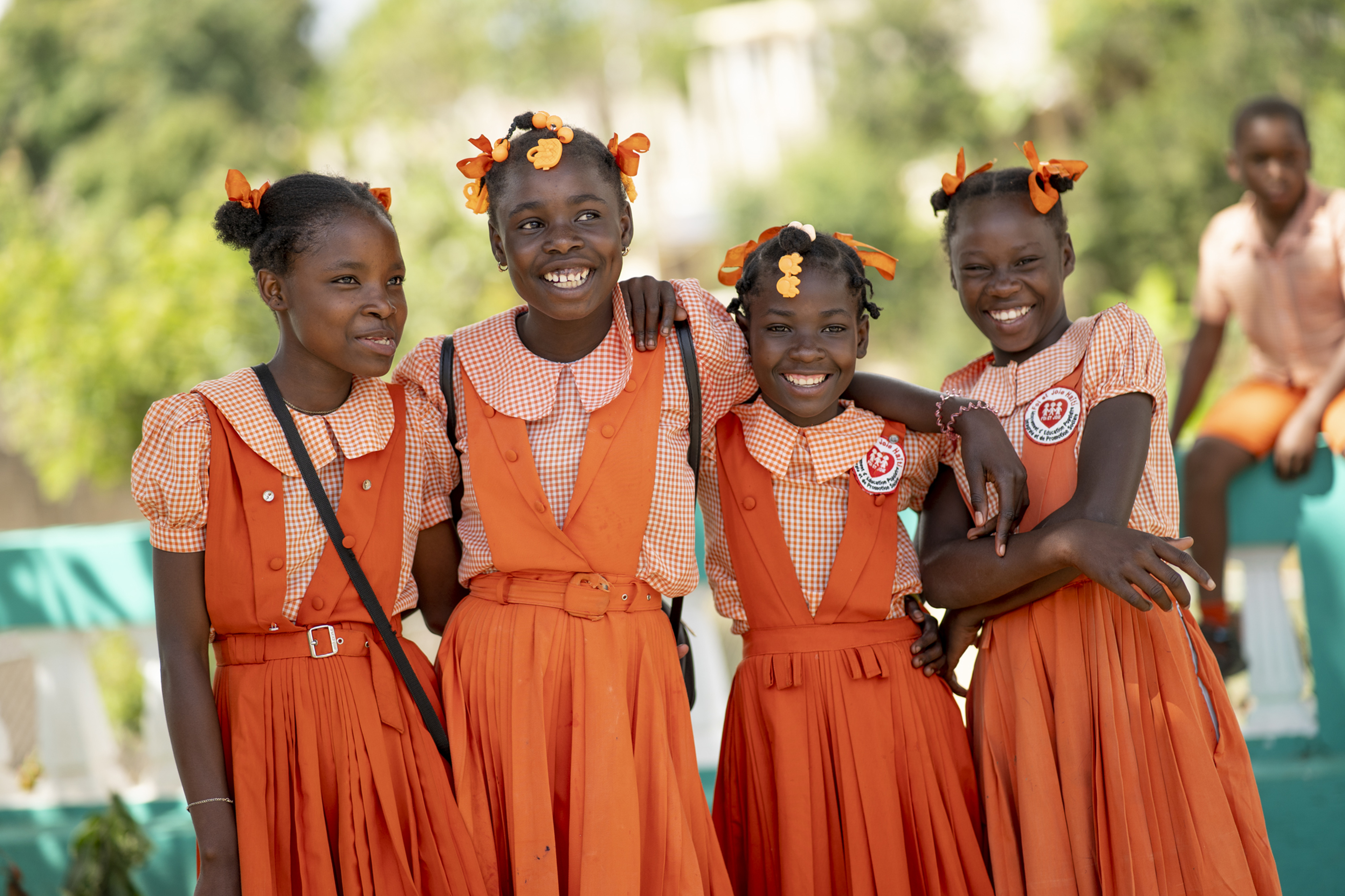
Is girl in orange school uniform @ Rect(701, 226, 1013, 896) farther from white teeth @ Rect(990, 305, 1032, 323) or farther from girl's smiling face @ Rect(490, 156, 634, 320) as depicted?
girl's smiling face @ Rect(490, 156, 634, 320)

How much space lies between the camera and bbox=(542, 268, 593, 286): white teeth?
7.64 ft

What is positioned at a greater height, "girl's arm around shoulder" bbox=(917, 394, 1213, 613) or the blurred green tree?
the blurred green tree

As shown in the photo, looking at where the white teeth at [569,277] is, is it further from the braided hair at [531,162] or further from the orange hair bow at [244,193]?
the orange hair bow at [244,193]

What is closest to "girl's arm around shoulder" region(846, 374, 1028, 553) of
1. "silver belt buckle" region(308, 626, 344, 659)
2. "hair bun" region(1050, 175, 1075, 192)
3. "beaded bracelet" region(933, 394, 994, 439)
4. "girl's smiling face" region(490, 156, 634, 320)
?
"beaded bracelet" region(933, 394, 994, 439)

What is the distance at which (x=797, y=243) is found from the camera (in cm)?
248

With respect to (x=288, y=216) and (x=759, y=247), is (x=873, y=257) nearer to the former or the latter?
(x=759, y=247)

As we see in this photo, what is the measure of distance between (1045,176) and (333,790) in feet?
6.46

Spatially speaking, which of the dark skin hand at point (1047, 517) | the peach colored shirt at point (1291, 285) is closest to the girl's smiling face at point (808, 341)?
the dark skin hand at point (1047, 517)

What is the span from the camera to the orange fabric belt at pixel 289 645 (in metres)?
2.25

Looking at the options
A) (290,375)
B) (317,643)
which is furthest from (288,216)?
(317,643)

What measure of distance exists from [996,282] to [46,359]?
8.25m

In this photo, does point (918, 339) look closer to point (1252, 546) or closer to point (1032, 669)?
point (1252, 546)

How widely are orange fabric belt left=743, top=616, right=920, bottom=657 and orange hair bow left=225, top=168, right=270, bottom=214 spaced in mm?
1417

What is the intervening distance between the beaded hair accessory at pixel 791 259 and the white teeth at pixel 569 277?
1.03 feet
